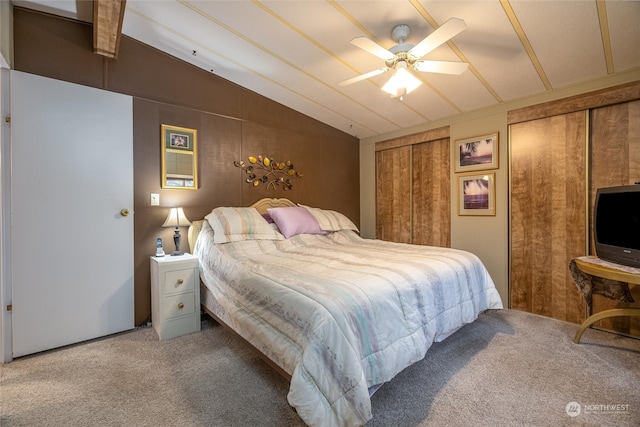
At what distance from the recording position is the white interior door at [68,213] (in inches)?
82.6

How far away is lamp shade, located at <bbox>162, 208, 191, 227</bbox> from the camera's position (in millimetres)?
2605

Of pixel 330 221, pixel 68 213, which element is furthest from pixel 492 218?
pixel 68 213

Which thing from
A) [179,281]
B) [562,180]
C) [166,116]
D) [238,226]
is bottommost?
[179,281]

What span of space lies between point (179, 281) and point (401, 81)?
98.8 inches

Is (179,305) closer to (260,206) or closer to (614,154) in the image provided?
(260,206)

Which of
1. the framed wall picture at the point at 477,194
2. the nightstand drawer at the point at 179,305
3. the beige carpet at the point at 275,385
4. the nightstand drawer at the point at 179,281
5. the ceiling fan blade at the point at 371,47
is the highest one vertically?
the ceiling fan blade at the point at 371,47

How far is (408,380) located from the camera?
1810 millimetres

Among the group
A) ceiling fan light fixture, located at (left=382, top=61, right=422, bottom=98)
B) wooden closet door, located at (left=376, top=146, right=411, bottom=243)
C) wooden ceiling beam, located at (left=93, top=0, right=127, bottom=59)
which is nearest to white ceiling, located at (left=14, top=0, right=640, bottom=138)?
wooden ceiling beam, located at (left=93, top=0, right=127, bottom=59)

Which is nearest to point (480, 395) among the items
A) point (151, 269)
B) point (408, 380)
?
point (408, 380)

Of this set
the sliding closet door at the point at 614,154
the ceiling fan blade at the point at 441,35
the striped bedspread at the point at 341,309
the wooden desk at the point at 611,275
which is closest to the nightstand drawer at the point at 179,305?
the striped bedspread at the point at 341,309

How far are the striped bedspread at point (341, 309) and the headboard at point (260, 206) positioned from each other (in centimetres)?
42

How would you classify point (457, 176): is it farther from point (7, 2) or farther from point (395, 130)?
point (7, 2)

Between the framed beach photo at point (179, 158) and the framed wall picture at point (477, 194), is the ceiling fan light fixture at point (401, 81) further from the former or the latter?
the framed beach photo at point (179, 158)

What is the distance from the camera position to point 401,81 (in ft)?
7.01
